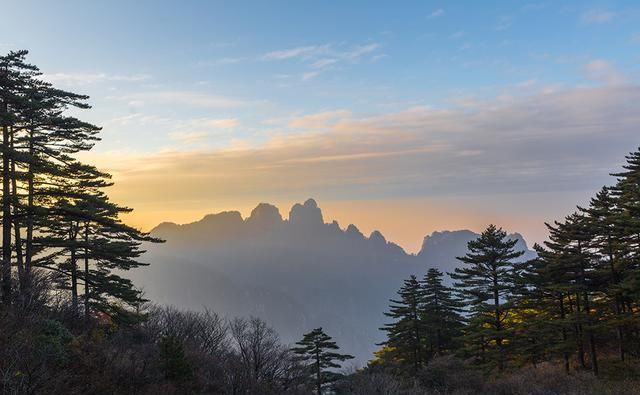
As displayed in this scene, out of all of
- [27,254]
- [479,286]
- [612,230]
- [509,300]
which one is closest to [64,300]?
[27,254]


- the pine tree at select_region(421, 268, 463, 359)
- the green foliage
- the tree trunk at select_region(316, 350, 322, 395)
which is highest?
the green foliage

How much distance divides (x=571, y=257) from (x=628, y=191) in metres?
6.68

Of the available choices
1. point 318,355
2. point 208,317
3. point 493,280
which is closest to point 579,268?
point 493,280

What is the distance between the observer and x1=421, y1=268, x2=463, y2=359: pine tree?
50469mm

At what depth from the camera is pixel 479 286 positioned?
4084cm

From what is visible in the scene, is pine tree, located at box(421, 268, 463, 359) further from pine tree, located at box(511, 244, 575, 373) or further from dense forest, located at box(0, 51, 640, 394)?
pine tree, located at box(511, 244, 575, 373)

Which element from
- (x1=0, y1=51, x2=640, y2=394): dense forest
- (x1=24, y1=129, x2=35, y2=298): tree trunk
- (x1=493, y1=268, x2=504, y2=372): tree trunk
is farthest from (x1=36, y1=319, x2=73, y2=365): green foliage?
(x1=493, y1=268, x2=504, y2=372): tree trunk

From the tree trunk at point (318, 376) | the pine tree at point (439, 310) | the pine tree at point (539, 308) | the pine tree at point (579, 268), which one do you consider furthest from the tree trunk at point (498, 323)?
the tree trunk at point (318, 376)

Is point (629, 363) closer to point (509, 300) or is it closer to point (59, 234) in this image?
point (509, 300)

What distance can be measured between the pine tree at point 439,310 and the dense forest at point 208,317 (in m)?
0.17

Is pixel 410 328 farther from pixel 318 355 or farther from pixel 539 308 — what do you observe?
pixel 539 308

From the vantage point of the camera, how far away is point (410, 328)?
165 feet

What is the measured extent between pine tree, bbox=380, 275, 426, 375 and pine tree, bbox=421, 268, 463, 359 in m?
0.70

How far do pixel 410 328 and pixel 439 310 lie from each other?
4258mm
